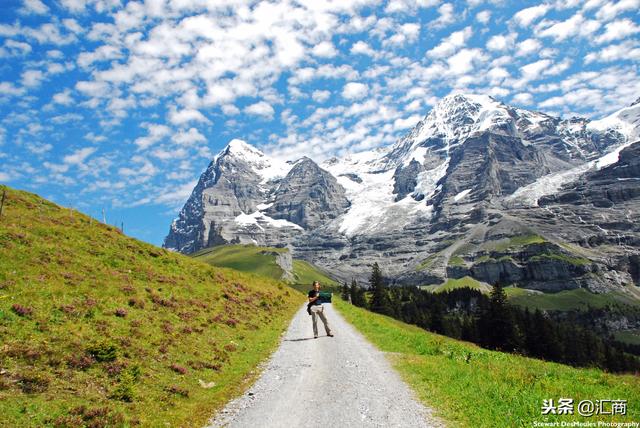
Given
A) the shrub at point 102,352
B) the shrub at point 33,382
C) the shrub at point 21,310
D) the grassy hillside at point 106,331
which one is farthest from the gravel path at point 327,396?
the shrub at point 21,310

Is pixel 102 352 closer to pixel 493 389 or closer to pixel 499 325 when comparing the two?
pixel 493 389

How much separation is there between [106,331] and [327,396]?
33.0ft

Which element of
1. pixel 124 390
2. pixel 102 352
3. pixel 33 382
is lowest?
pixel 124 390

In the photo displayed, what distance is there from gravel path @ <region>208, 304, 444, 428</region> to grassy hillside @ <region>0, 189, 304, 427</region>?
122cm

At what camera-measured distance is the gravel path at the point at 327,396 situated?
12.3 meters

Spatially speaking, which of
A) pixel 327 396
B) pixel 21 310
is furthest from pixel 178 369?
pixel 327 396

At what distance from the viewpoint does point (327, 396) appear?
14.5m

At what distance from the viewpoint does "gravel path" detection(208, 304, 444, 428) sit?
12328mm

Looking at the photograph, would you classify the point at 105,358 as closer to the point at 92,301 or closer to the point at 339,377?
the point at 92,301

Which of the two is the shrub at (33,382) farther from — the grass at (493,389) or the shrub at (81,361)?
the grass at (493,389)

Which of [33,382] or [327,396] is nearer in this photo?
[33,382]

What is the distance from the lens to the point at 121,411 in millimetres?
12742

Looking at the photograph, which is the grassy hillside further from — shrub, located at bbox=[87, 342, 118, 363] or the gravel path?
the gravel path

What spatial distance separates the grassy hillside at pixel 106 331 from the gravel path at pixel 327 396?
4.00ft
